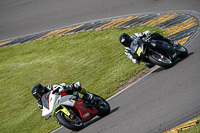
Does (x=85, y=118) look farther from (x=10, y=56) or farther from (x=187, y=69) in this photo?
(x=10, y=56)

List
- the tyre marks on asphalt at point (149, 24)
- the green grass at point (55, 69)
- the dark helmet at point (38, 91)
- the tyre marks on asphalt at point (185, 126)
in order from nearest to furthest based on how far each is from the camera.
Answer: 1. the tyre marks on asphalt at point (185, 126)
2. the dark helmet at point (38, 91)
3. the green grass at point (55, 69)
4. the tyre marks on asphalt at point (149, 24)

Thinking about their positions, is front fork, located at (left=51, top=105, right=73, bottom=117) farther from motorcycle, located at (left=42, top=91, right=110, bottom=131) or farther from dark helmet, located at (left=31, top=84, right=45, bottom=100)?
dark helmet, located at (left=31, top=84, right=45, bottom=100)

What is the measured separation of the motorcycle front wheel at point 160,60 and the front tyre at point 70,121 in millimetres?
3264

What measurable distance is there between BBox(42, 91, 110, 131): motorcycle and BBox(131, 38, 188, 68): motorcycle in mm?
2558

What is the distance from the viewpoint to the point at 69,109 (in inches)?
319

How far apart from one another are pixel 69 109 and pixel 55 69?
22.8 feet

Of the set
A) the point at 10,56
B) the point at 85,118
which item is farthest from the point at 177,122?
the point at 10,56

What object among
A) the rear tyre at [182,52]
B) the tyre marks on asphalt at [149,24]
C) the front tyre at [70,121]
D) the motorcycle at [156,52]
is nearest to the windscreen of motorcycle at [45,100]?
the front tyre at [70,121]

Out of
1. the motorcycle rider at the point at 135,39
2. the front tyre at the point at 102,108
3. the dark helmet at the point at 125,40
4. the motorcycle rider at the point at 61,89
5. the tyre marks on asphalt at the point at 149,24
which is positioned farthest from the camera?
the tyre marks on asphalt at the point at 149,24

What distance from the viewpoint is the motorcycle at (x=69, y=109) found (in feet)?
25.7

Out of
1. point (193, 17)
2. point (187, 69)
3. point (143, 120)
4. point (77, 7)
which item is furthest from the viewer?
point (77, 7)

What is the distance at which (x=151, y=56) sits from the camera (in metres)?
10.2

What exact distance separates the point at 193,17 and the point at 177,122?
8627 mm

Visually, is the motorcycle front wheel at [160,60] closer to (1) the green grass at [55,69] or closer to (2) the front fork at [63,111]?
(1) the green grass at [55,69]
